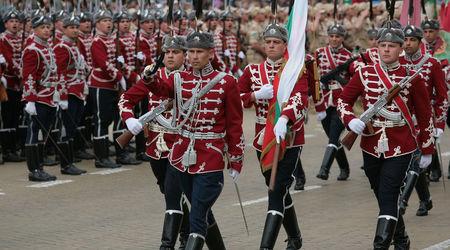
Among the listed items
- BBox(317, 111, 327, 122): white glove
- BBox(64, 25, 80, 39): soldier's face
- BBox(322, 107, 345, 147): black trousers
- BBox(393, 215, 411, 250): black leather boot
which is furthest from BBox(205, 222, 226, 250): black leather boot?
BBox(64, 25, 80, 39): soldier's face

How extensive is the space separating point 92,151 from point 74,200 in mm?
4340

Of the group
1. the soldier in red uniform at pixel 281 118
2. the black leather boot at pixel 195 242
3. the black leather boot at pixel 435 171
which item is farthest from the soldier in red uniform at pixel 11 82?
the black leather boot at pixel 195 242

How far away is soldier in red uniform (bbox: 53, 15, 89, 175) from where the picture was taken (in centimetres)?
1529

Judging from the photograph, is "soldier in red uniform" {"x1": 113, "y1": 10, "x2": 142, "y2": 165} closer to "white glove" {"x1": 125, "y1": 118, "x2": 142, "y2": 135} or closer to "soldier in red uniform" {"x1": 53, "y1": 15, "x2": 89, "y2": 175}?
"soldier in red uniform" {"x1": 53, "y1": 15, "x2": 89, "y2": 175}

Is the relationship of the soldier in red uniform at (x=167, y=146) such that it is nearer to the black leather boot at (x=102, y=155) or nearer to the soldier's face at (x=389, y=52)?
the soldier's face at (x=389, y=52)

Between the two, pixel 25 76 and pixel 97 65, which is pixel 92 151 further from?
pixel 25 76

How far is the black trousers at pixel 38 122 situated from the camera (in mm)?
14570

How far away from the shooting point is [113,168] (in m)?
16.0

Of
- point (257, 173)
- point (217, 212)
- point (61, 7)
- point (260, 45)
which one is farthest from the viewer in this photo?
point (260, 45)

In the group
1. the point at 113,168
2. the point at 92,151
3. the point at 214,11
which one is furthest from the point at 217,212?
the point at 214,11

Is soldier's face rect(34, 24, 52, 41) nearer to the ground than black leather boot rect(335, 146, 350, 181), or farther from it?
farther from it

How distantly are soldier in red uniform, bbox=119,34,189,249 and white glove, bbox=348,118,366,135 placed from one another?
1478mm

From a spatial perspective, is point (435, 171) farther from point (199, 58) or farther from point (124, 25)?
point (199, 58)

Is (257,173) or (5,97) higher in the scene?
(5,97)
